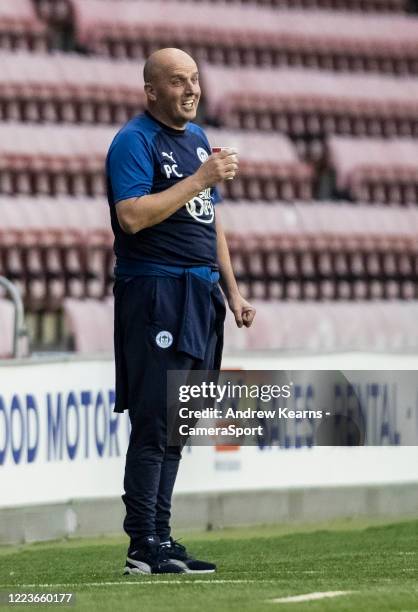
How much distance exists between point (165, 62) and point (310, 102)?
1275cm

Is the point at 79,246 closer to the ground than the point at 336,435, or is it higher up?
higher up

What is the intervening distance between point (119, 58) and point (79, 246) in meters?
3.16

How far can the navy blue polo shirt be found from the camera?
5453mm

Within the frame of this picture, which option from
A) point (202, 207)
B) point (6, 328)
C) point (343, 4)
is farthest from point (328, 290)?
point (202, 207)

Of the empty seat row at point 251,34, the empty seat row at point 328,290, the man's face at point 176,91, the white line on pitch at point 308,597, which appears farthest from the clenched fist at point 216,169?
the empty seat row at point 251,34

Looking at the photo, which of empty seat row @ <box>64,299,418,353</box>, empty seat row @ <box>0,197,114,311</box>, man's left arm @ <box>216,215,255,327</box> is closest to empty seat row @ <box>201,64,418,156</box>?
empty seat row @ <box>0,197,114,311</box>

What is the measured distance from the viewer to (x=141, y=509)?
5449mm

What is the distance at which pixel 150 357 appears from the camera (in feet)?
17.9

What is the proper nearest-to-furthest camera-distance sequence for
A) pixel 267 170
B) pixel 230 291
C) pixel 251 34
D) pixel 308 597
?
pixel 308 597 → pixel 230 291 → pixel 267 170 → pixel 251 34

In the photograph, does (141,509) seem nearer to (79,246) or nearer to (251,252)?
(79,246)

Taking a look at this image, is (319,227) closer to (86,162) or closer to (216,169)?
(86,162)

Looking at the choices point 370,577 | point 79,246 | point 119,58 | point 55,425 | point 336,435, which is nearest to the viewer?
point 370,577

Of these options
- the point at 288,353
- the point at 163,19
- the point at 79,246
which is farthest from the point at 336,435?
the point at 163,19

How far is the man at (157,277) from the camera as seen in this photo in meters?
5.44
